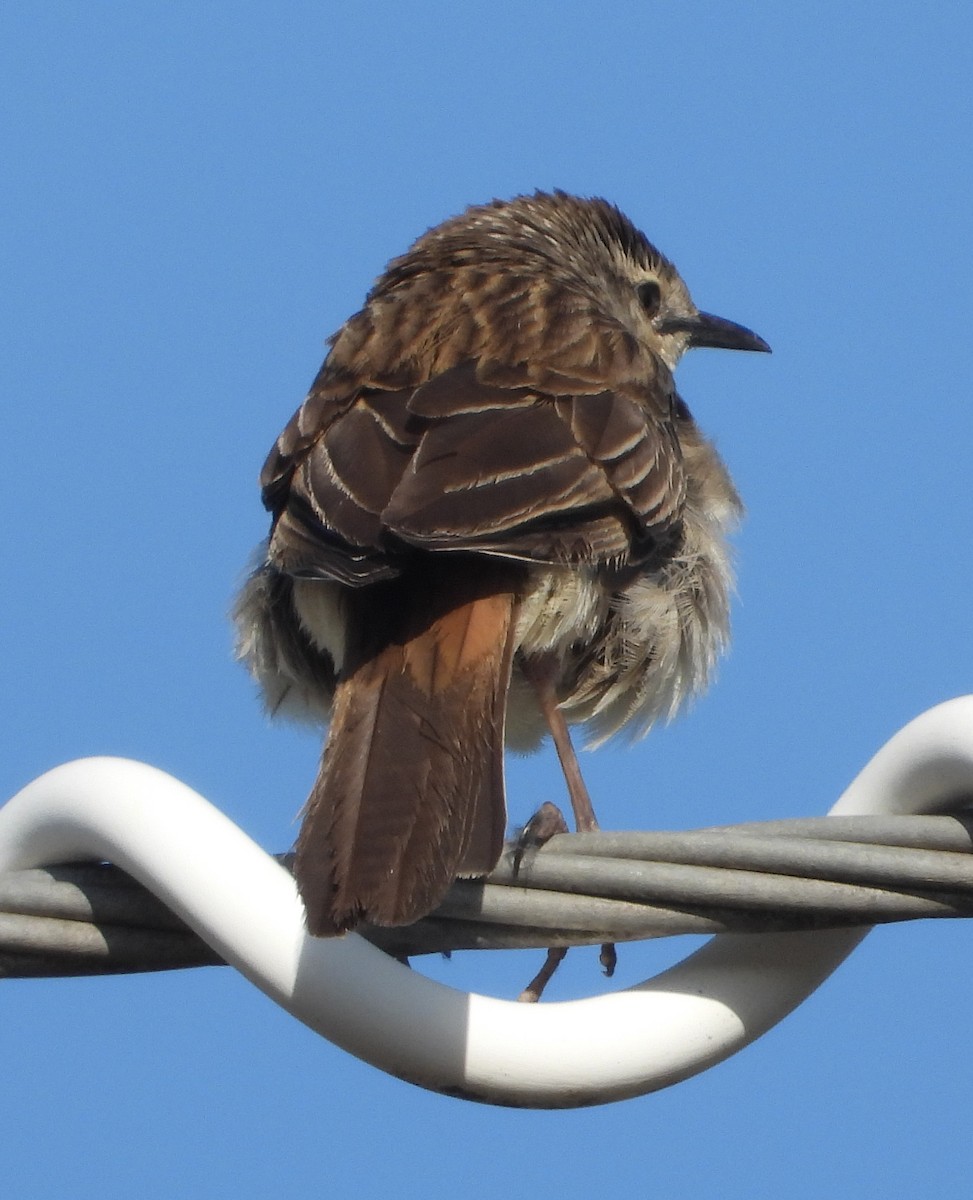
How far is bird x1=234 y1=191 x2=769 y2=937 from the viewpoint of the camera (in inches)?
163

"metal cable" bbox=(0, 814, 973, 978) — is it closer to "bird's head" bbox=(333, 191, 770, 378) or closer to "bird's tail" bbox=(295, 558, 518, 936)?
"bird's tail" bbox=(295, 558, 518, 936)

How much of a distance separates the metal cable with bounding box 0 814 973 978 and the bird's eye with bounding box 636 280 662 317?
5.00m

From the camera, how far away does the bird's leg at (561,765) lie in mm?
5680

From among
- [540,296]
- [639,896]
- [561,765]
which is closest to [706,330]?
[540,296]

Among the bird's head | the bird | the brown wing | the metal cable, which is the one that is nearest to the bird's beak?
the bird's head

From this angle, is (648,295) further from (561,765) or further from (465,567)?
(465,567)

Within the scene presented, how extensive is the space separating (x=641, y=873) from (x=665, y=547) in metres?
2.61

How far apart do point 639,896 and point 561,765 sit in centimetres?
262

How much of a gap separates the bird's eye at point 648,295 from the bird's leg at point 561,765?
2832mm

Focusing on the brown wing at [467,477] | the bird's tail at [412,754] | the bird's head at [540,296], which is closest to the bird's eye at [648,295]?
the bird's head at [540,296]

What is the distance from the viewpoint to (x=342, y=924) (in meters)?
3.67

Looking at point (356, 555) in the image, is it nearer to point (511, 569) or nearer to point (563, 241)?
point (511, 569)

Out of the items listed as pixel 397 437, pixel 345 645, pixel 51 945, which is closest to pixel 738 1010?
pixel 51 945

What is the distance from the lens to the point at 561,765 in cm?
617
